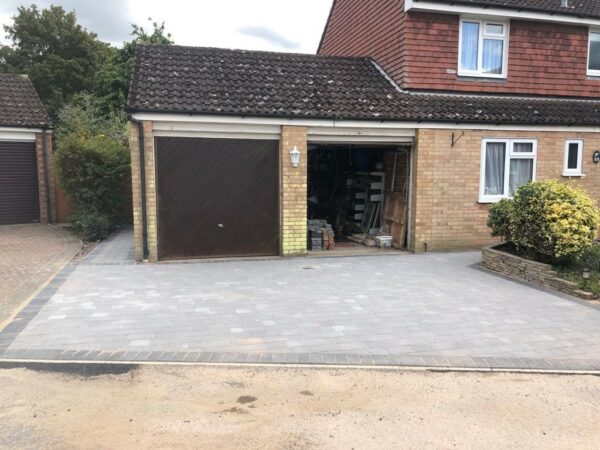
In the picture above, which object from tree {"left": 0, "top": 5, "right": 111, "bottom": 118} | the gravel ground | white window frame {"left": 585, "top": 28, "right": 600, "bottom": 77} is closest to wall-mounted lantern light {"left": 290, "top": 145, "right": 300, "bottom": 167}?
the gravel ground

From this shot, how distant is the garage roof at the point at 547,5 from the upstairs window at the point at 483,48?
0.48 metres

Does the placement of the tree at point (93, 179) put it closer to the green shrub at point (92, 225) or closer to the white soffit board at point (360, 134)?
the green shrub at point (92, 225)

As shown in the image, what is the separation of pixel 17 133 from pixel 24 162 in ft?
3.06

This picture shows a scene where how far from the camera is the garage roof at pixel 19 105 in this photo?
16297 millimetres

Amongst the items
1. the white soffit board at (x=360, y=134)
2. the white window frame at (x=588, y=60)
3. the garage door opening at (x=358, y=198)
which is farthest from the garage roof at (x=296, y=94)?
the garage door opening at (x=358, y=198)

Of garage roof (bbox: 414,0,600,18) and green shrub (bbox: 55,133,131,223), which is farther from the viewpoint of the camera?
green shrub (bbox: 55,133,131,223)

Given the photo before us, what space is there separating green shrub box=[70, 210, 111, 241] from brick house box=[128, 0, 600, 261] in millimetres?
4007

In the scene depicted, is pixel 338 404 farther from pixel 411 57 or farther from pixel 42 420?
pixel 411 57

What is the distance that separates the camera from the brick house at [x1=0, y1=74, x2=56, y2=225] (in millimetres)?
16266

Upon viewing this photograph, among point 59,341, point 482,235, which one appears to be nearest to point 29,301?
point 59,341

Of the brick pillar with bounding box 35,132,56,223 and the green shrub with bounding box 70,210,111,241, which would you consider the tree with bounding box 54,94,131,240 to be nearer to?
the green shrub with bounding box 70,210,111,241

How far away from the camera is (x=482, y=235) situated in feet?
39.5

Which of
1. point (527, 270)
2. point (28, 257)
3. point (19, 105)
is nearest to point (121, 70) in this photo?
point (19, 105)

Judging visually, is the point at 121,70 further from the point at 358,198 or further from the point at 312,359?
the point at 312,359
